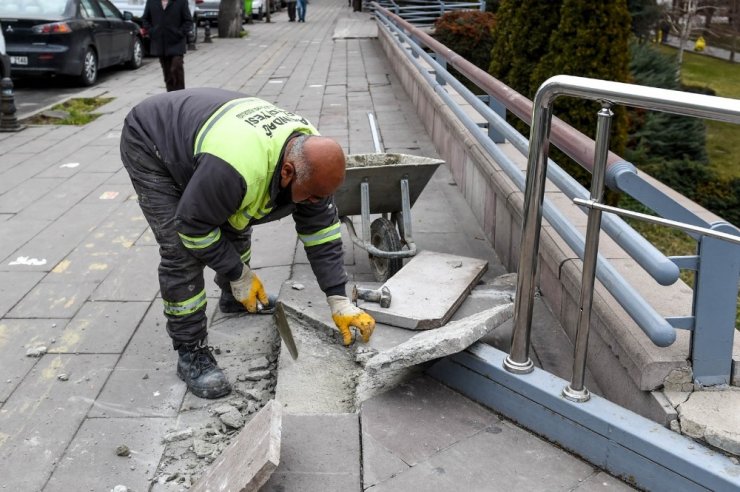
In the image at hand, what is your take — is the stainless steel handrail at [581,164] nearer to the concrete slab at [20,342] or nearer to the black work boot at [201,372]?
the black work boot at [201,372]

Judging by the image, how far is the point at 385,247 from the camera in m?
4.76

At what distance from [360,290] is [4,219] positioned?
3655 millimetres

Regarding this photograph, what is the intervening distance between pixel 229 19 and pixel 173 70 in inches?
486

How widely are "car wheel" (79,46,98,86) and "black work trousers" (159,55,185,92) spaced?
8.29 feet

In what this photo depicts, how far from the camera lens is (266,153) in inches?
121

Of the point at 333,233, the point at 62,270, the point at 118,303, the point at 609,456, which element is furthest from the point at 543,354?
the point at 62,270

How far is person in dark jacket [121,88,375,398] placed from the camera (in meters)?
3.05

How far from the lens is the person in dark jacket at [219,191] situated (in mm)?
3053

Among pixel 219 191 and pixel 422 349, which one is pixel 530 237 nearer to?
pixel 422 349

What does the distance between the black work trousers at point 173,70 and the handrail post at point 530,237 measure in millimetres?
8806

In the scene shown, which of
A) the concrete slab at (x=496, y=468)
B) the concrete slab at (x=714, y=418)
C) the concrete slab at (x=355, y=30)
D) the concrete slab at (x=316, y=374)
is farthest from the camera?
the concrete slab at (x=355, y=30)

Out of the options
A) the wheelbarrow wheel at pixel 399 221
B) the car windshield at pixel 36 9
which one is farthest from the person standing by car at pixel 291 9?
the wheelbarrow wheel at pixel 399 221

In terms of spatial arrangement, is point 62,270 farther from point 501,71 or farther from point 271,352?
point 501,71

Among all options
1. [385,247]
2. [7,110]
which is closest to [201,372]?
[385,247]
